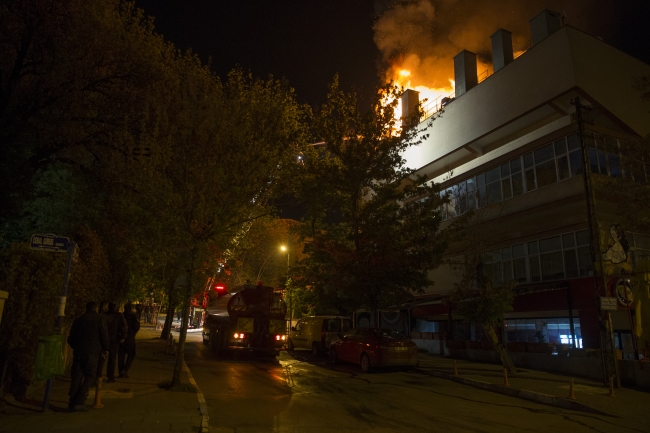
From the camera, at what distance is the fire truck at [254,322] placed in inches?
705

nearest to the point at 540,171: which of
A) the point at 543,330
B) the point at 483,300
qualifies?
the point at 543,330

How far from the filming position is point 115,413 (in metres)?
7.47

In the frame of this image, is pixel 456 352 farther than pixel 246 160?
Yes

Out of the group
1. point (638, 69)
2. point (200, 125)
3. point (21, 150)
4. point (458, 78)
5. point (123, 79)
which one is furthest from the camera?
point (458, 78)

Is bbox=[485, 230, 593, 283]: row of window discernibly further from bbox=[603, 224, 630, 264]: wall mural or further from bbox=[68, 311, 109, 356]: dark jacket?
bbox=[68, 311, 109, 356]: dark jacket

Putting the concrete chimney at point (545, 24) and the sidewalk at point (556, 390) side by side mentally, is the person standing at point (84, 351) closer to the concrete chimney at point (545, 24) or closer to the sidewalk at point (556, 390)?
the sidewalk at point (556, 390)

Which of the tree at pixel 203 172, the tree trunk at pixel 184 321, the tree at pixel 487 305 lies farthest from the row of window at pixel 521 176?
the tree trunk at pixel 184 321

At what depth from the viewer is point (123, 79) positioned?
14.9 meters

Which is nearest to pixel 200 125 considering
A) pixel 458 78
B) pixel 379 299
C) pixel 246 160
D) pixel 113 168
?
pixel 246 160

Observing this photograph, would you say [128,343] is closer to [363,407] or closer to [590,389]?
[363,407]

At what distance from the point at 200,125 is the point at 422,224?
493 inches

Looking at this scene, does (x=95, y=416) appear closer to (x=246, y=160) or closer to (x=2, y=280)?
(x=2, y=280)

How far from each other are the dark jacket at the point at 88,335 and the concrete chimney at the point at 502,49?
26.5 meters

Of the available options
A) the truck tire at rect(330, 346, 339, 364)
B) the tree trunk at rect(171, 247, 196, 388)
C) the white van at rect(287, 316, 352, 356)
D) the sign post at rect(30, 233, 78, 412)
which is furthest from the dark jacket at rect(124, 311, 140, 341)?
the white van at rect(287, 316, 352, 356)
